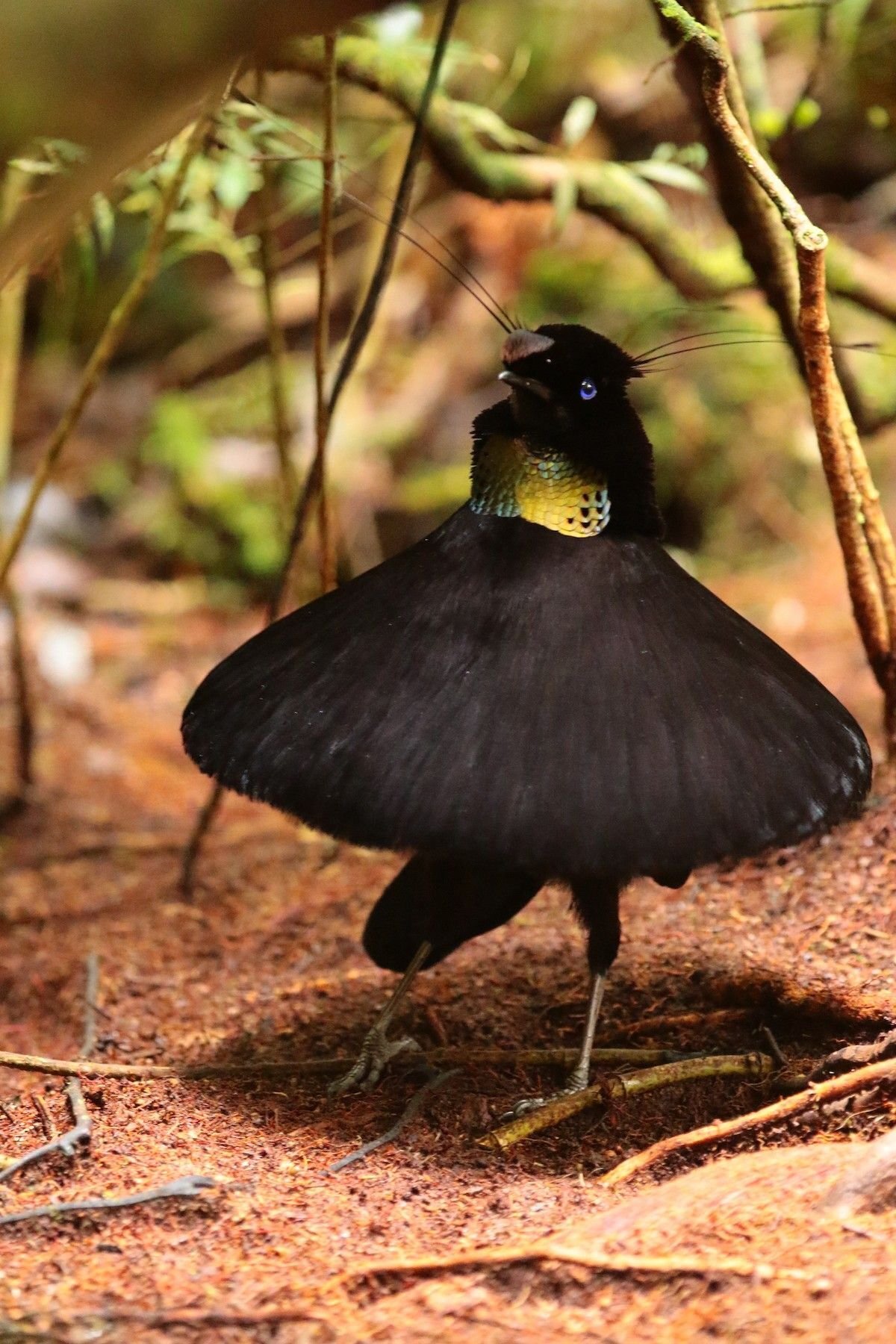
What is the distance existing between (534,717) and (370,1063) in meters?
0.90

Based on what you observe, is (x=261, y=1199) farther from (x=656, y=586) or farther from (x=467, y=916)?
(x=656, y=586)

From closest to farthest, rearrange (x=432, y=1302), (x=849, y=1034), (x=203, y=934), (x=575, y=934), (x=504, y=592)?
(x=432, y=1302) → (x=504, y=592) → (x=849, y=1034) → (x=575, y=934) → (x=203, y=934)

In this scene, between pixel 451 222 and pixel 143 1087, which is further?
pixel 451 222

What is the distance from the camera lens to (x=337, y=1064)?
2686 millimetres

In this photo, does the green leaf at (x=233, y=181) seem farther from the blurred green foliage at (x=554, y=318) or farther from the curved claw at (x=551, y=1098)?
the blurred green foliage at (x=554, y=318)

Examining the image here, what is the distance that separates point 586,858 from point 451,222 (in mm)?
6303

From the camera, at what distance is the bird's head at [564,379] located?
239 centimetres

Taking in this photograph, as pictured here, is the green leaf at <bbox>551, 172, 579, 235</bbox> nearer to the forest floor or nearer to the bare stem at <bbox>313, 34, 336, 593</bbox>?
the bare stem at <bbox>313, 34, 336, 593</bbox>

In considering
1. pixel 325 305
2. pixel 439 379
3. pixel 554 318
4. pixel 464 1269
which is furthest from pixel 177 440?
pixel 464 1269

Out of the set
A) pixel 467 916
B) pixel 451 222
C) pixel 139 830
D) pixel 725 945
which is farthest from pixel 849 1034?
pixel 451 222

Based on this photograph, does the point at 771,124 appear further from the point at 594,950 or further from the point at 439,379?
the point at 439,379

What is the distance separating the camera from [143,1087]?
255 centimetres

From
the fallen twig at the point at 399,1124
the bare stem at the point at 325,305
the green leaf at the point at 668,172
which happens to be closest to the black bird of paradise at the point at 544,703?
the fallen twig at the point at 399,1124

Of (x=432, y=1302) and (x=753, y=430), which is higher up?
(x=753, y=430)
